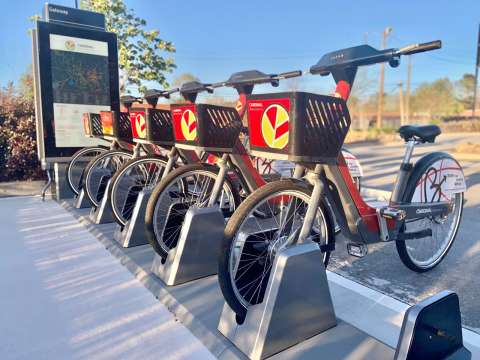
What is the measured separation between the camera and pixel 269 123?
1.75 meters

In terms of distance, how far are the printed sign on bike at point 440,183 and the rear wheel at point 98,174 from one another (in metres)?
2.53

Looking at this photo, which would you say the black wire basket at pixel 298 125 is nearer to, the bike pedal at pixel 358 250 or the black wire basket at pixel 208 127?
the black wire basket at pixel 208 127

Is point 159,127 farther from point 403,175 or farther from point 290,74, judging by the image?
point 403,175

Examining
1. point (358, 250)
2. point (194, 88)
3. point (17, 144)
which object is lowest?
point (358, 250)

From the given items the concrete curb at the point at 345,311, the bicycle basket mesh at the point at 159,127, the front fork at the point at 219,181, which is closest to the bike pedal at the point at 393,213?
the concrete curb at the point at 345,311

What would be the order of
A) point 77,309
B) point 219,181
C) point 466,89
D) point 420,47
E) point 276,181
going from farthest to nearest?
point 466,89 → point 219,181 → point 77,309 → point 420,47 → point 276,181

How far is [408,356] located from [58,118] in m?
4.53

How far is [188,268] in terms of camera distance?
2.19 metres

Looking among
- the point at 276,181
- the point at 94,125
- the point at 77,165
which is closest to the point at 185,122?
the point at 276,181

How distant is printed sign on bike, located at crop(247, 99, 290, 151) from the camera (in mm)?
1669

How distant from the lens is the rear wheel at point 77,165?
14.0 ft

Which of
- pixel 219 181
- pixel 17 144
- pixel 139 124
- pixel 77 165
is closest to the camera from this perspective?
pixel 219 181

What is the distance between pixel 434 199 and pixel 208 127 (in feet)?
5.28

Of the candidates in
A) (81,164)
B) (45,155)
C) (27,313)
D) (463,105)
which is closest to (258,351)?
(27,313)
